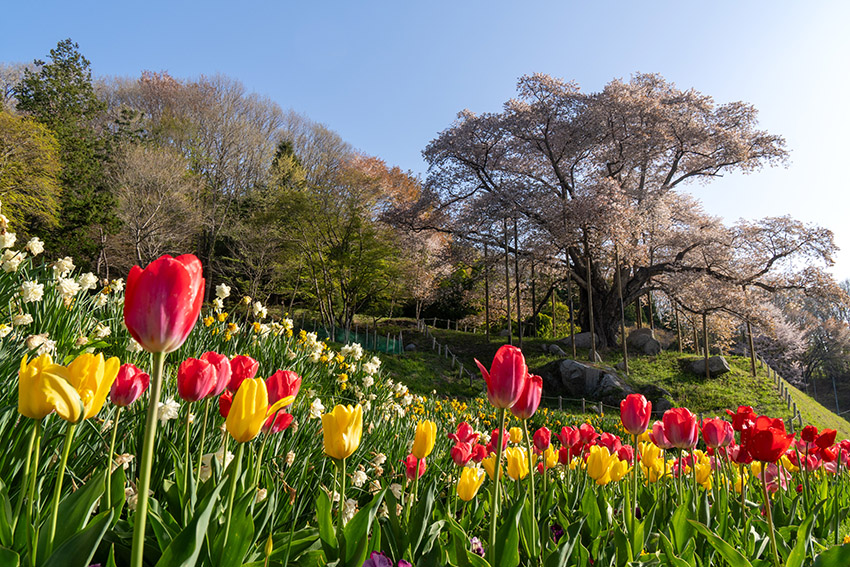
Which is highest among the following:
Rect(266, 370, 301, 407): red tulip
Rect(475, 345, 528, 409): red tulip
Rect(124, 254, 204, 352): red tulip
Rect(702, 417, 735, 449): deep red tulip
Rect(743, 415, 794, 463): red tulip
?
Rect(124, 254, 204, 352): red tulip

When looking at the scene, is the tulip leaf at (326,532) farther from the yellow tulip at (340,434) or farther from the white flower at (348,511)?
the white flower at (348,511)

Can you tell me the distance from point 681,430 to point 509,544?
3.01 feet

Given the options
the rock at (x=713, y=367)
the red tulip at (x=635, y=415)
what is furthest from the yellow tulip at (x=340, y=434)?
the rock at (x=713, y=367)

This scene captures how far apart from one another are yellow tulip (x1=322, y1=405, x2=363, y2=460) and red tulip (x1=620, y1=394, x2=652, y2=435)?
912 millimetres

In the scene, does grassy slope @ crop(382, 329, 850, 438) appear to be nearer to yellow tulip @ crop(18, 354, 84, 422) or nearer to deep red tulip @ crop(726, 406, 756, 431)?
deep red tulip @ crop(726, 406, 756, 431)

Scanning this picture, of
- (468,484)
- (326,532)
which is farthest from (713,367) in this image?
(326,532)

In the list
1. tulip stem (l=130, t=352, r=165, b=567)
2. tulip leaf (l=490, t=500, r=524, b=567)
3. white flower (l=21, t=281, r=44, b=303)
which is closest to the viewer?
tulip stem (l=130, t=352, r=165, b=567)

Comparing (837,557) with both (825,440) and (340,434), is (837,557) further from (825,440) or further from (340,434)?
(825,440)

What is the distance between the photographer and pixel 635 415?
1.55 m

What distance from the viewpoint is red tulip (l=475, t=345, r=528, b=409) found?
3.58ft

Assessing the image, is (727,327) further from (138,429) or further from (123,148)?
(123,148)

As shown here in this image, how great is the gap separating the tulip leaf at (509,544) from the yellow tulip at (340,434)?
14.0 inches

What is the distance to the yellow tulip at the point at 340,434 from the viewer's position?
1.01 meters

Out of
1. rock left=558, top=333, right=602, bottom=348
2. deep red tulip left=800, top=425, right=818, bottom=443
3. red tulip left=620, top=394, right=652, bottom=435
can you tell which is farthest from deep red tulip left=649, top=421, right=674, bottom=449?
rock left=558, top=333, right=602, bottom=348
